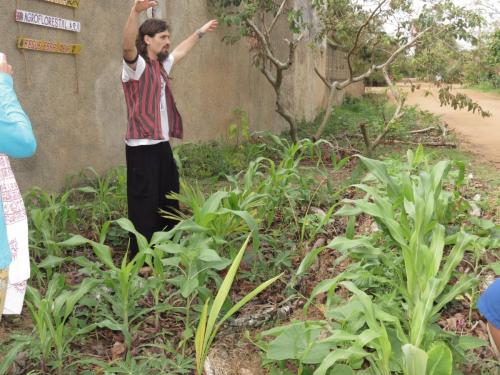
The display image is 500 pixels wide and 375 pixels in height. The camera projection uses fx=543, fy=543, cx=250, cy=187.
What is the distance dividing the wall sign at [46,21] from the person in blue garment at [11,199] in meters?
2.15

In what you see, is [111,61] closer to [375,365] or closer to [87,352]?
[87,352]

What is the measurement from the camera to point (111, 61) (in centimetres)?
466

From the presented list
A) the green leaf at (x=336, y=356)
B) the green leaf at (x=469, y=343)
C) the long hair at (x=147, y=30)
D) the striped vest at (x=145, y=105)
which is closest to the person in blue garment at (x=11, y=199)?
the green leaf at (x=336, y=356)

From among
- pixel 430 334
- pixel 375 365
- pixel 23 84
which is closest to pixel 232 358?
pixel 375 365

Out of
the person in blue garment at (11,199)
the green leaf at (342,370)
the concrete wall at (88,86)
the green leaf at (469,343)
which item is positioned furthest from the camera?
the concrete wall at (88,86)

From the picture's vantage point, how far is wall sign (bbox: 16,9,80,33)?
146 inches

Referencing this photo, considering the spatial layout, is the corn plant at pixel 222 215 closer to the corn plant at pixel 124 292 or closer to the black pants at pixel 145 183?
the black pants at pixel 145 183

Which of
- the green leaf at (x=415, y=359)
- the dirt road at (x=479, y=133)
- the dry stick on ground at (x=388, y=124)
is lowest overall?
the dirt road at (x=479, y=133)

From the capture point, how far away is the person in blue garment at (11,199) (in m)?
1.64

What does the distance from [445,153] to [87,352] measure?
5.47 m

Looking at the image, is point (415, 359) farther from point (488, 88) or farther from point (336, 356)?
point (488, 88)

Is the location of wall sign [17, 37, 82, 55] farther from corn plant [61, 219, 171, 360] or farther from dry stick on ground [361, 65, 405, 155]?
dry stick on ground [361, 65, 405, 155]

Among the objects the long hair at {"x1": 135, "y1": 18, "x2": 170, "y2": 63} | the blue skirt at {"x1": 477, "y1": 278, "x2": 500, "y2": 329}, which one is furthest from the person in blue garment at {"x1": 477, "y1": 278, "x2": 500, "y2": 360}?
the long hair at {"x1": 135, "y1": 18, "x2": 170, "y2": 63}

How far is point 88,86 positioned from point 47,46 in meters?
0.53
